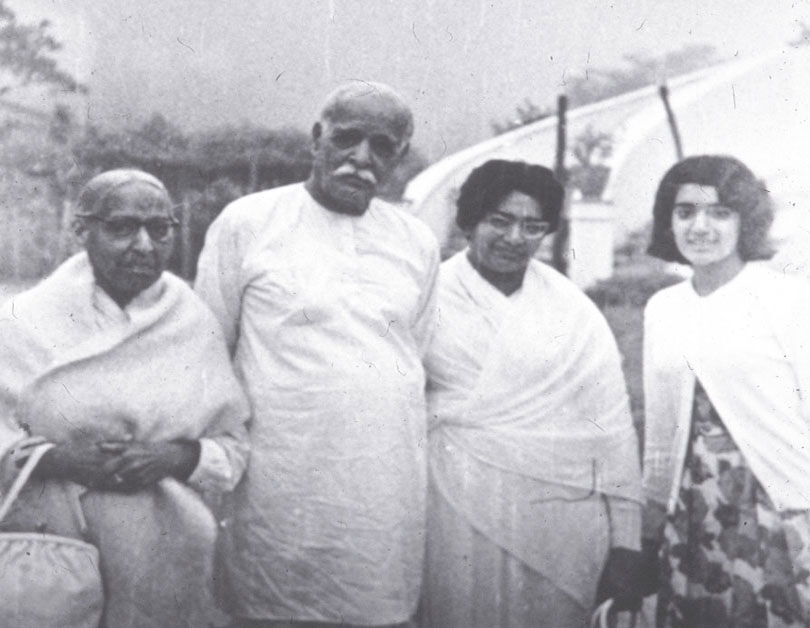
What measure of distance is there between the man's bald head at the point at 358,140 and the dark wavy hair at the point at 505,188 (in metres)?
0.35

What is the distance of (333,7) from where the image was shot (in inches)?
121

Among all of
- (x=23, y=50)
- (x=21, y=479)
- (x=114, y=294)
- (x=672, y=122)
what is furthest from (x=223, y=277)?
(x=672, y=122)

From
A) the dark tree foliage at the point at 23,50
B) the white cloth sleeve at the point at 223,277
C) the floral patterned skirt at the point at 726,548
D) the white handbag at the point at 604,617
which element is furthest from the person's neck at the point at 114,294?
the floral patterned skirt at the point at 726,548

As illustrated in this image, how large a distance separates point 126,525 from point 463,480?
0.96 m

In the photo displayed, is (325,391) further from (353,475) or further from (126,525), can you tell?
(126,525)

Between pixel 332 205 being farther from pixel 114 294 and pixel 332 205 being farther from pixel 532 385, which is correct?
pixel 532 385

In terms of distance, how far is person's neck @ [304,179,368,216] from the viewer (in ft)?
8.63

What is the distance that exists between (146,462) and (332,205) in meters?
0.85

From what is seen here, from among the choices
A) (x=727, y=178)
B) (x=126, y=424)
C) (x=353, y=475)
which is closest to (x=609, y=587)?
(x=353, y=475)

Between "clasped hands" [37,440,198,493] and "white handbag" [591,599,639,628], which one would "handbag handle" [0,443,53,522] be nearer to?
"clasped hands" [37,440,198,493]

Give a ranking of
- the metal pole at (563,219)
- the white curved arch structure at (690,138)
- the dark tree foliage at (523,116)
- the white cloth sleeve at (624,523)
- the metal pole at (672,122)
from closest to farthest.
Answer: the white cloth sleeve at (624,523), the white curved arch structure at (690,138), the dark tree foliage at (523,116), the metal pole at (563,219), the metal pole at (672,122)

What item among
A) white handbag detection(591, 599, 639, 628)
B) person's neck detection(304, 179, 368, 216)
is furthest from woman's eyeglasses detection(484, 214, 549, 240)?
white handbag detection(591, 599, 639, 628)

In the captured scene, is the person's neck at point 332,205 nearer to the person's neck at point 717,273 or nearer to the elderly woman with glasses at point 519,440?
the elderly woman with glasses at point 519,440

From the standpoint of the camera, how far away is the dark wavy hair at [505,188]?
2850 mm
